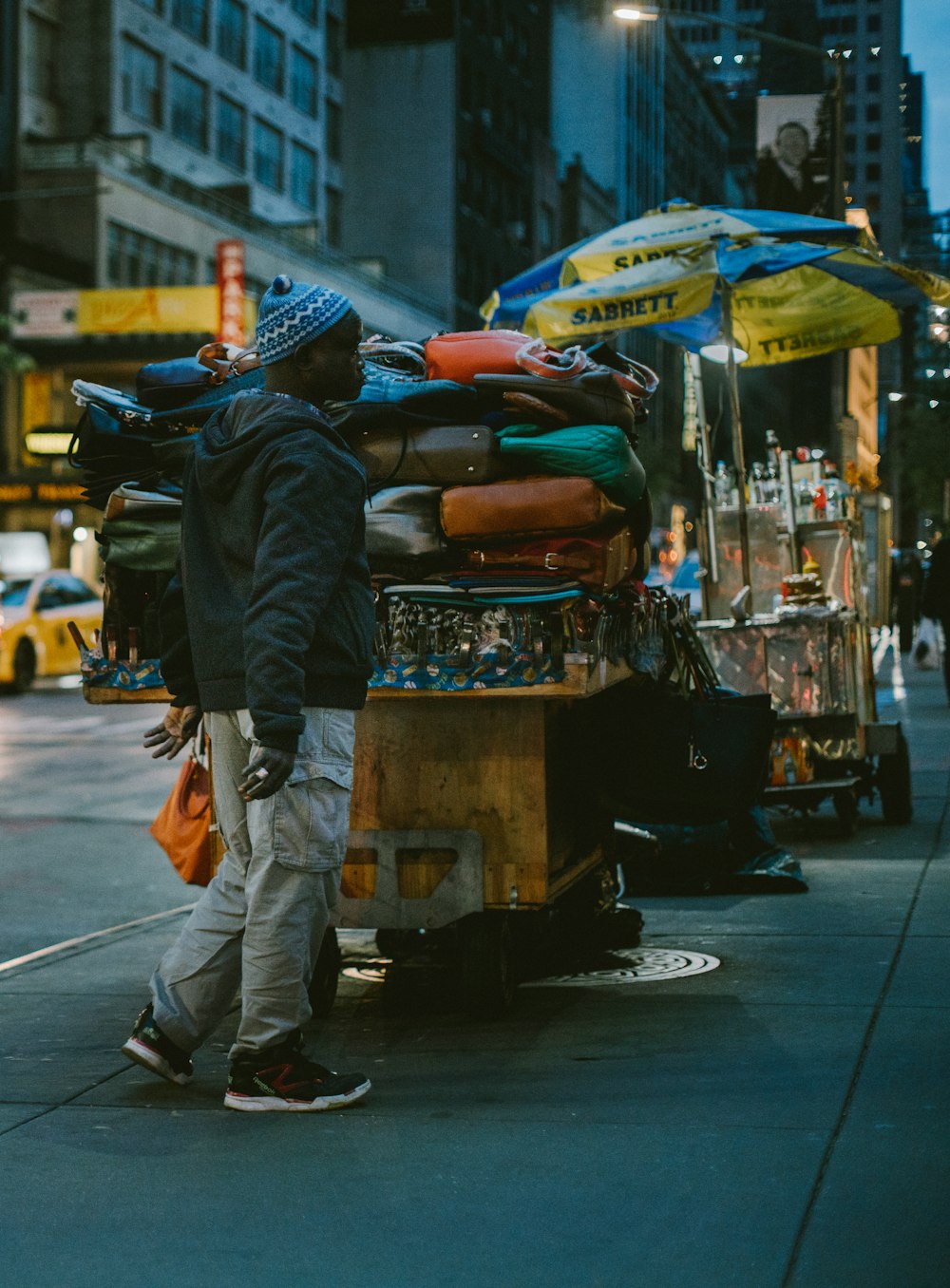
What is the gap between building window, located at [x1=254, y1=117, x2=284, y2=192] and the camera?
193ft

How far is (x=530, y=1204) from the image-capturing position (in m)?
3.84

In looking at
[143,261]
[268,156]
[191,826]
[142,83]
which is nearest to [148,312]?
[143,261]

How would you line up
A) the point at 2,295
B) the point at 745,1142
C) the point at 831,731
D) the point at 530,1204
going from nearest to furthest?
the point at 530,1204 < the point at 745,1142 < the point at 831,731 < the point at 2,295

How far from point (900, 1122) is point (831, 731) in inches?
213

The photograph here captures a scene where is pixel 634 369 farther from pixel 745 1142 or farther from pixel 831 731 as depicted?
pixel 831 731

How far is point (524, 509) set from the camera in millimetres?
5371

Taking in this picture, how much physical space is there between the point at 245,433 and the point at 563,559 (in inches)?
47.4

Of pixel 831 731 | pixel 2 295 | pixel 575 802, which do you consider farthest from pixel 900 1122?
pixel 2 295

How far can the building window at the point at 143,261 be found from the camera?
4641 centimetres

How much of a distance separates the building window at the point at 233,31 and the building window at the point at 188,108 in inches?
83.8

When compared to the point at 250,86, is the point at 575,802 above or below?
below

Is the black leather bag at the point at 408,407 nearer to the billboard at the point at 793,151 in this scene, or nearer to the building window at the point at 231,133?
the billboard at the point at 793,151

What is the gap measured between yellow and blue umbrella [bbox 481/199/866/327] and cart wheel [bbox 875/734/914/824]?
2820 mm

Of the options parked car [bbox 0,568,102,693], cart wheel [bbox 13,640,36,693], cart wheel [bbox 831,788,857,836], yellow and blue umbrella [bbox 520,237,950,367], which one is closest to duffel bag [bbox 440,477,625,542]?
yellow and blue umbrella [bbox 520,237,950,367]
